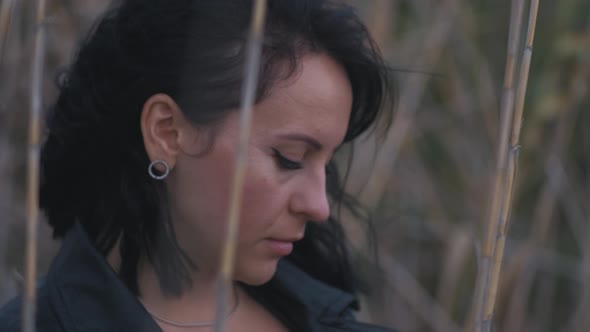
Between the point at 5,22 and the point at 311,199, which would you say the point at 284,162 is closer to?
the point at 311,199

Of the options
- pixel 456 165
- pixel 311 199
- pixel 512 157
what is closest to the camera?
pixel 512 157

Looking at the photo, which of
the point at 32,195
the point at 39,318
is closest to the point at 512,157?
the point at 32,195

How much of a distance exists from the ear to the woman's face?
2 centimetres

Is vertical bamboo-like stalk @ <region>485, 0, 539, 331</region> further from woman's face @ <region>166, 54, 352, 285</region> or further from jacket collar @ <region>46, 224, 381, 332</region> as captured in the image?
jacket collar @ <region>46, 224, 381, 332</region>

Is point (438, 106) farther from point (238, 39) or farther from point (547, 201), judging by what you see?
point (238, 39)

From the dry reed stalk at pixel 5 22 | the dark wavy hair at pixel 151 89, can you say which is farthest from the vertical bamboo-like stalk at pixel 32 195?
the dark wavy hair at pixel 151 89

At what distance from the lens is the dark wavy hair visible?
1.17 meters

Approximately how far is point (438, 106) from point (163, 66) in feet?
4.44

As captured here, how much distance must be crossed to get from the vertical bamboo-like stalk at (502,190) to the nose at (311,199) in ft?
0.68

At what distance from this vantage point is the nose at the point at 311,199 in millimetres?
1120

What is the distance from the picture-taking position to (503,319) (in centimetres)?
232

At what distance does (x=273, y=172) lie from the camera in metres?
1.12

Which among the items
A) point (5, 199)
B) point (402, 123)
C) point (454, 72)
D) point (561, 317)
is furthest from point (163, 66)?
point (561, 317)

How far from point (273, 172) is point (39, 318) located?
33 cm
